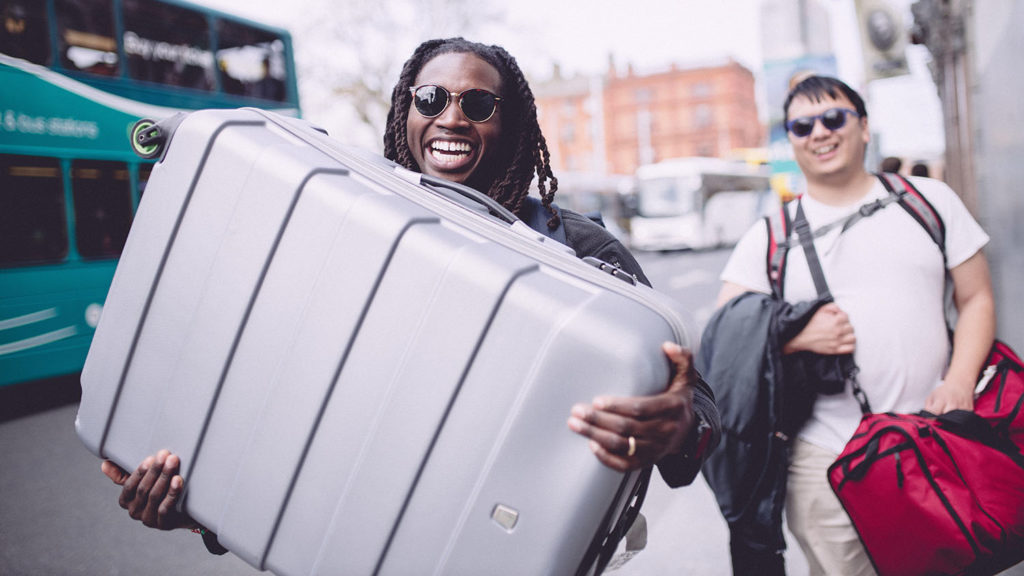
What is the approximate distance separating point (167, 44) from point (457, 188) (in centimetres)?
806

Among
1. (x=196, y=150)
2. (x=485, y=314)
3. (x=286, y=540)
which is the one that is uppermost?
(x=196, y=150)

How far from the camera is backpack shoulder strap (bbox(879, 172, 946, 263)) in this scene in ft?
6.75

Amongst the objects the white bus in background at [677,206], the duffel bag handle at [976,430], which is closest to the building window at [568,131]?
the white bus in background at [677,206]

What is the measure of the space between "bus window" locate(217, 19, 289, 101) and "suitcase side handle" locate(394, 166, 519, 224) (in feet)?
27.4

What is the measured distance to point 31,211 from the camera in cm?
706

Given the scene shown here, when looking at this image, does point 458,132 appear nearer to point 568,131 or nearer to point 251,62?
point 251,62

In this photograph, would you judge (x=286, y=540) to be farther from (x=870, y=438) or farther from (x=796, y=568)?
(x=796, y=568)

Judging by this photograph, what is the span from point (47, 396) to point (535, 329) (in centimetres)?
837

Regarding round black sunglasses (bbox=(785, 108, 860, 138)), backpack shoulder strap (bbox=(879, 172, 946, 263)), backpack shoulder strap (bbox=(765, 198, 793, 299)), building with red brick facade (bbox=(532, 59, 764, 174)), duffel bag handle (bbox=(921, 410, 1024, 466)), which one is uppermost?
building with red brick facade (bbox=(532, 59, 764, 174))

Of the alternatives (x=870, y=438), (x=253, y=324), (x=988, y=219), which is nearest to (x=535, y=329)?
(x=253, y=324)

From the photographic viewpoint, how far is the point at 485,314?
110 centimetres

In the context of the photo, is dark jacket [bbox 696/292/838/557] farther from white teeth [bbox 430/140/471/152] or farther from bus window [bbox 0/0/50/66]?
bus window [bbox 0/0/50/66]

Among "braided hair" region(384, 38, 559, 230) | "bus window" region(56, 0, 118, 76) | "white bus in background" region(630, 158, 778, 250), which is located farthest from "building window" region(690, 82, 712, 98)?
"braided hair" region(384, 38, 559, 230)

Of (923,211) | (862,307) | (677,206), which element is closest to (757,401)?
(862,307)
